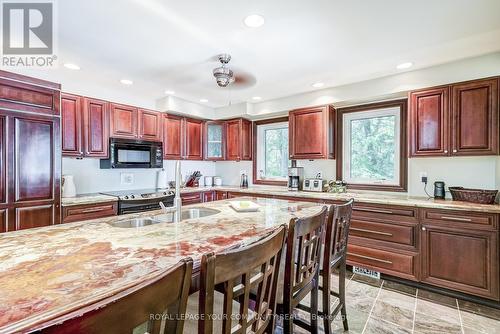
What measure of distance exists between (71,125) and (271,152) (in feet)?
10.0

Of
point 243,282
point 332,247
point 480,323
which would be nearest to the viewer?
point 243,282

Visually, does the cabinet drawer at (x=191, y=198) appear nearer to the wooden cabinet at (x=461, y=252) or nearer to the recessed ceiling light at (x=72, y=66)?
the recessed ceiling light at (x=72, y=66)

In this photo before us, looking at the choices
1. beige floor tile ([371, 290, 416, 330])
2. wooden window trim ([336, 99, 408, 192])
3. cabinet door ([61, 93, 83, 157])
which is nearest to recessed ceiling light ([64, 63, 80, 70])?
cabinet door ([61, 93, 83, 157])

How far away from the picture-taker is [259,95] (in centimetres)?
392

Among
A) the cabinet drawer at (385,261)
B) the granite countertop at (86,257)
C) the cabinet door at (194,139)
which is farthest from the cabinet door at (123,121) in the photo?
the cabinet drawer at (385,261)

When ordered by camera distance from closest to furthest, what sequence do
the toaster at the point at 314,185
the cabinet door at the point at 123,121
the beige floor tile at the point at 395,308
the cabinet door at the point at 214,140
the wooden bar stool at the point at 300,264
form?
the wooden bar stool at the point at 300,264
the beige floor tile at the point at 395,308
the cabinet door at the point at 123,121
the toaster at the point at 314,185
the cabinet door at the point at 214,140

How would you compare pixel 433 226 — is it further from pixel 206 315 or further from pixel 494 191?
pixel 206 315

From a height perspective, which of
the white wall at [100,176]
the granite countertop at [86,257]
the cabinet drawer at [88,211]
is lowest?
the cabinet drawer at [88,211]

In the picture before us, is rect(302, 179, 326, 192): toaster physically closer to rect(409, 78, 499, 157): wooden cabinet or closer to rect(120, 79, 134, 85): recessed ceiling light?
rect(409, 78, 499, 157): wooden cabinet

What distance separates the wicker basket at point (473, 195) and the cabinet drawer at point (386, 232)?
23.7 inches

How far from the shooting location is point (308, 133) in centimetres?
371

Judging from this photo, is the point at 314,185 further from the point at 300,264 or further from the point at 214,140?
the point at 300,264

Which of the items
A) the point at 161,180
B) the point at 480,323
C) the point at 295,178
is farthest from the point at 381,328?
the point at 161,180

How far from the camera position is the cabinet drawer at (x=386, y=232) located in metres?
2.64
